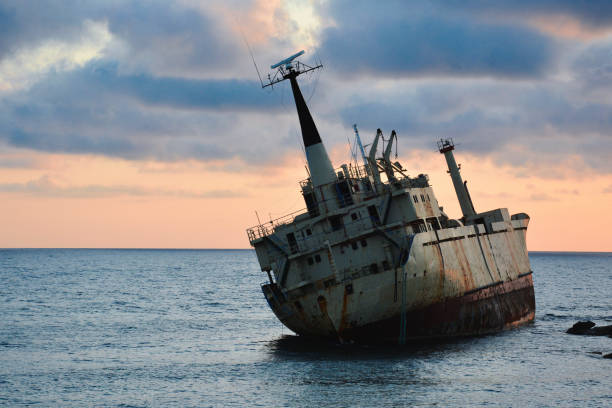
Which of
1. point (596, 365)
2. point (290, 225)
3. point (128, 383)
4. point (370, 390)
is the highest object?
point (290, 225)

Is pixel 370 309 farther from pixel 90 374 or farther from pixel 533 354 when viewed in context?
pixel 90 374

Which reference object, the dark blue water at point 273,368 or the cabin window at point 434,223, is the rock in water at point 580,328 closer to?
the dark blue water at point 273,368

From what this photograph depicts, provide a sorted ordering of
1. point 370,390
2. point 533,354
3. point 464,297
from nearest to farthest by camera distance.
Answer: point 370,390 < point 533,354 < point 464,297

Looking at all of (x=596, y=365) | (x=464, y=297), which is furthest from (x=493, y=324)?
(x=596, y=365)

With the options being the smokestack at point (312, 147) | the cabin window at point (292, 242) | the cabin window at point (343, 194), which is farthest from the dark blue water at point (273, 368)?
the smokestack at point (312, 147)

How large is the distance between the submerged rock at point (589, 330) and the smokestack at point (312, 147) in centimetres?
2074

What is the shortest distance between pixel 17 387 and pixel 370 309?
17531 millimetres

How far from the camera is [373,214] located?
37.6 m

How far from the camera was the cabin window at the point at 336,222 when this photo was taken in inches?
1490

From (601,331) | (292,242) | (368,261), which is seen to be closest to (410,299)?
(368,261)

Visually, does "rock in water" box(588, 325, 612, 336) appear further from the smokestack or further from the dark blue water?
the smokestack

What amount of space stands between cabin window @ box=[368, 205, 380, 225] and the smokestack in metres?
3.38

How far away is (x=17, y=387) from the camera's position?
3103 cm

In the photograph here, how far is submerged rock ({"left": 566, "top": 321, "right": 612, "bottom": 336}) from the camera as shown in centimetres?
4453
